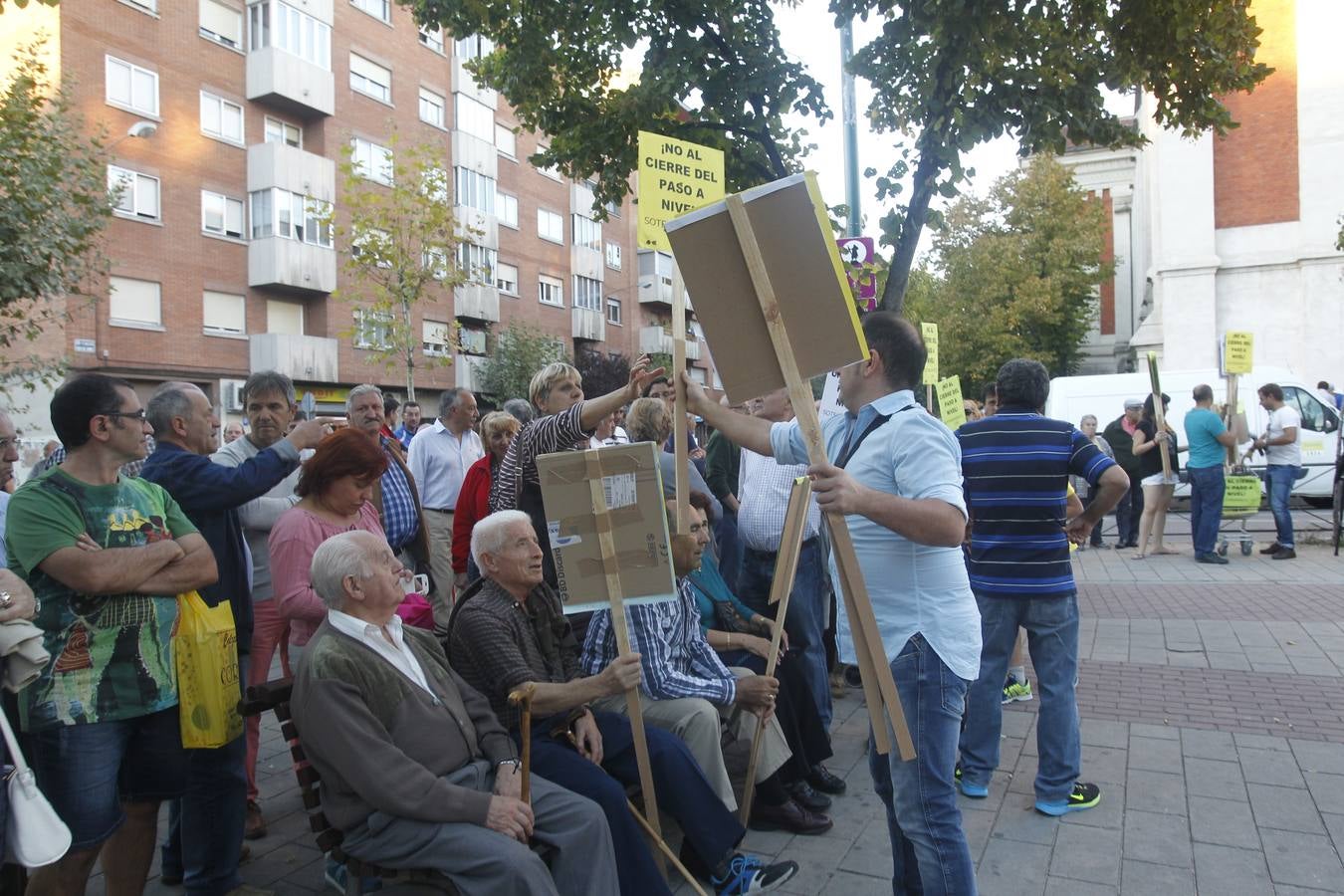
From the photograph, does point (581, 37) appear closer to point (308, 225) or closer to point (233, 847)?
point (233, 847)

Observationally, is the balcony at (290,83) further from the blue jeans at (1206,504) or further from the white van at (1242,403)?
the blue jeans at (1206,504)

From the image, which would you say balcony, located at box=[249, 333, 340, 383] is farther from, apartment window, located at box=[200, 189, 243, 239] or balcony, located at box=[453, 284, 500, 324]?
balcony, located at box=[453, 284, 500, 324]

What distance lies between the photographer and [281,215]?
86.8 ft

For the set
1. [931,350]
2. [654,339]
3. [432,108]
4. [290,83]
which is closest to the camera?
[931,350]

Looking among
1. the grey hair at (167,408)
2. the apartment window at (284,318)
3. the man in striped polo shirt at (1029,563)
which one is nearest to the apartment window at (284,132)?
the apartment window at (284,318)

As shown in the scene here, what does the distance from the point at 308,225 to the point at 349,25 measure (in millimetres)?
7094

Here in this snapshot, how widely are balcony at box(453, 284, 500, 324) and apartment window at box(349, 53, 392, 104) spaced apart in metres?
6.80

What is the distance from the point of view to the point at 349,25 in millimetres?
29359

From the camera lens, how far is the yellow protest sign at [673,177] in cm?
474

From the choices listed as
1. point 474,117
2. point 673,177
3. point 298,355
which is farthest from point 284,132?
point 673,177

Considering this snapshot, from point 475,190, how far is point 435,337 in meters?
6.27

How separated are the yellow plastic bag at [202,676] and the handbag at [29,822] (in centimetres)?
63

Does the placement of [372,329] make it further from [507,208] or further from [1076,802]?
[1076,802]

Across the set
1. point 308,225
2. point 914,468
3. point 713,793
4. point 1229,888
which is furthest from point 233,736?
point 308,225
